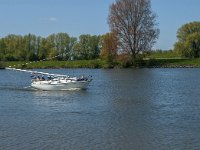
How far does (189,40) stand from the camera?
13938 centimetres

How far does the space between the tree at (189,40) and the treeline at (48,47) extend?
28.9m

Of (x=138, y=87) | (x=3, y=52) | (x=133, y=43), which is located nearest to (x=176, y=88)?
(x=138, y=87)

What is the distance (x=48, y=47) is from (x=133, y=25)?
159 ft

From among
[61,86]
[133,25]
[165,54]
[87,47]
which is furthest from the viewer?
[87,47]

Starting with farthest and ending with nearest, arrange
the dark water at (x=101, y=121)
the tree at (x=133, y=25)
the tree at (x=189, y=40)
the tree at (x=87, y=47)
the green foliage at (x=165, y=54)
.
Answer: the tree at (x=87, y=47), the green foliage at (x=165, y=54), the tree at (x=189, y=40), the tree at (x=133, y=25), the dark water at (x=101, y=121)

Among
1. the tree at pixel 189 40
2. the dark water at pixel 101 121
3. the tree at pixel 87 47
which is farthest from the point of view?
the tree at pixel 87 47

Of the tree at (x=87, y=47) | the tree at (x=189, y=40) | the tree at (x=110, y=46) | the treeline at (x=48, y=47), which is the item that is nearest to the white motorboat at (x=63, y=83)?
the tree at (x=110, y=46)

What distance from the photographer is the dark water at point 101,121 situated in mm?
29172

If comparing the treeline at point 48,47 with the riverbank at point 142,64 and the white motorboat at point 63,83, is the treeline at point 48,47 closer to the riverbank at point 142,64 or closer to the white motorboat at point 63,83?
the riverbank at point 142,64

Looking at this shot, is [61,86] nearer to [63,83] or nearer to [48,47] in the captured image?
[63,83]

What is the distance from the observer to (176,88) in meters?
64.2

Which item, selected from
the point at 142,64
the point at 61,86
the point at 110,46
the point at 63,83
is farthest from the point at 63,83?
the point at 142,64

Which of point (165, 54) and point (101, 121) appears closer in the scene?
point (101, 121)

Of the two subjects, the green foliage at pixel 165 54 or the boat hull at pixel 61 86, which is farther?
the green foliage at pixel 165 54
